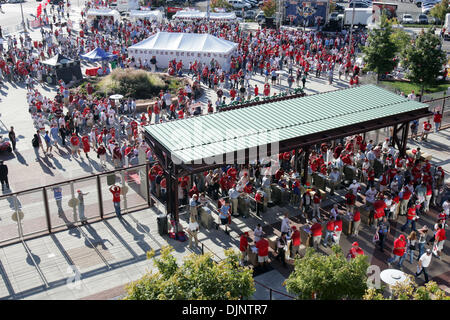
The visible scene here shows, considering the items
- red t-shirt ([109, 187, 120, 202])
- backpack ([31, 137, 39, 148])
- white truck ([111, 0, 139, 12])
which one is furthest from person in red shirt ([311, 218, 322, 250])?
white truck ([111, 0, 139, 12])

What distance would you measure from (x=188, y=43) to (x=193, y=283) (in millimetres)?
32276

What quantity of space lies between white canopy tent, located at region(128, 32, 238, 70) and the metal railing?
21537 millimetres

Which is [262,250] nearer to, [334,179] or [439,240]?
[439,240]

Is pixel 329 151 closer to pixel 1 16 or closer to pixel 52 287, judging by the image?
pixel 52 287

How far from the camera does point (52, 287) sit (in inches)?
560

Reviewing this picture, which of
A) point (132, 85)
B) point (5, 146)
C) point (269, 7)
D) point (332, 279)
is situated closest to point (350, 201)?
point (332, 279)

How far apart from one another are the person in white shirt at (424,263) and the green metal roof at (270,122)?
5.62 meters

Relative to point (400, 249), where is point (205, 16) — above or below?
Result: above

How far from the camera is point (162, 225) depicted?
55.6 ft

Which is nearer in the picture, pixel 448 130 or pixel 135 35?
pixel 448 130

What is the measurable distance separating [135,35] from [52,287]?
38618mm
